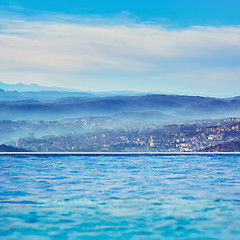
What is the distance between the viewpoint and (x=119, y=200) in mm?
7383

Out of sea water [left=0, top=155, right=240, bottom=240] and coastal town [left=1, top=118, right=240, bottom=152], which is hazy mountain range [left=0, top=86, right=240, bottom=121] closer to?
coastal town [left=1, top=118, right=240, bottom=152]

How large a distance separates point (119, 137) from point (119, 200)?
20166mm

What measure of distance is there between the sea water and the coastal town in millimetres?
10494

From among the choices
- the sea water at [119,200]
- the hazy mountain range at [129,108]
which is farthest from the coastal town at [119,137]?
the sea water at [119,200]

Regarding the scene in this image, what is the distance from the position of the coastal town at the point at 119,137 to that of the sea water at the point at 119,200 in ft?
34.4

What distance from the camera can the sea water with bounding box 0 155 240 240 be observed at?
19.2 feet

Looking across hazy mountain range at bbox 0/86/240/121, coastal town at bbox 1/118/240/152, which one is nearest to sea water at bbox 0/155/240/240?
coastal town at bbox 1/118/240/152

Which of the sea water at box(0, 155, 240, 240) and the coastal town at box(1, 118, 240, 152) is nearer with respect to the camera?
the sea water at box(0, 155, 240, 240)

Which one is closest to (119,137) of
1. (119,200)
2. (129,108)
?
(129,108)

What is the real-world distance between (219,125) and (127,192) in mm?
20521

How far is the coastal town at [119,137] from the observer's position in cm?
2336

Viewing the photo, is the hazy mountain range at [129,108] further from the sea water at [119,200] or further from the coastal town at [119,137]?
the sea water at [119,200]

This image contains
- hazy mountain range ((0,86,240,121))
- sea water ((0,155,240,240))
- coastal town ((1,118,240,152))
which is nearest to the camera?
sea water ((0,155,240,240))

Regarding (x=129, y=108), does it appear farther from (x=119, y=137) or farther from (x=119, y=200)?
(x=119, y=200)
